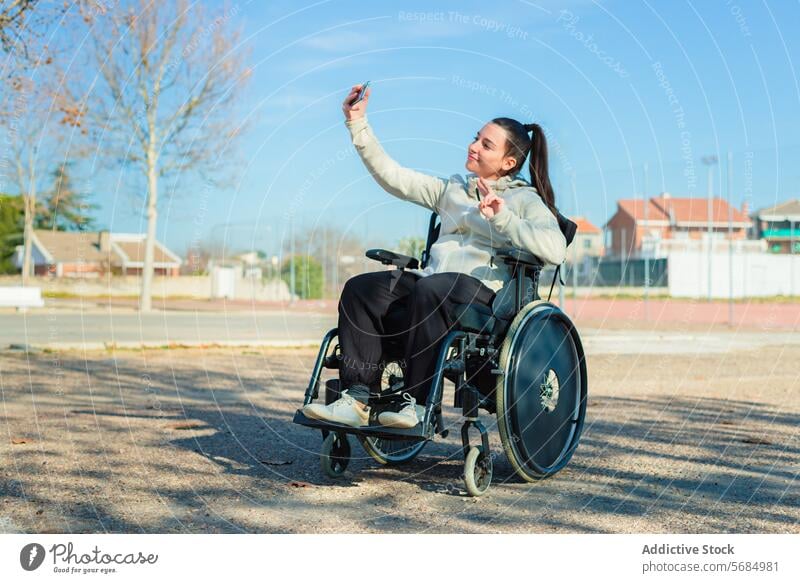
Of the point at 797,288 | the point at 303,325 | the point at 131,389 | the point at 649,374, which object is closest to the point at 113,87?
the point at 303,325

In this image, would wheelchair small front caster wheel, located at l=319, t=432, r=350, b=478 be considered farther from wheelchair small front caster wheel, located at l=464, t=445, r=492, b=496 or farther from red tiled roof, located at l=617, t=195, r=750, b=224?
red tiled roof, located at l=617, t=195, r=750, b=224

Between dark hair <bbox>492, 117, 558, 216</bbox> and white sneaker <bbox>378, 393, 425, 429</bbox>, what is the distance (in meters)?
1.18

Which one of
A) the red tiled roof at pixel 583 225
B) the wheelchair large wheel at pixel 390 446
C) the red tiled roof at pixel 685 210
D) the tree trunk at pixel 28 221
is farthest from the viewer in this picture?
the red tiled roof at pixel 685 210

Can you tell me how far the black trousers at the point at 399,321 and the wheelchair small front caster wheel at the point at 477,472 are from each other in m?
0.31

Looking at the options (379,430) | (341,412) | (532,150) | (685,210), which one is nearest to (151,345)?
(532,150)

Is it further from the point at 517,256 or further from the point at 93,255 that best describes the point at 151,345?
the point at 93,255

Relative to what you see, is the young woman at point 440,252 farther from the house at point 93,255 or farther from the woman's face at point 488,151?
the house at point 93,255

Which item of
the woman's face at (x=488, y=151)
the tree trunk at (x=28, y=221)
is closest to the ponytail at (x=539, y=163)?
the woman's face at (x=488, y=151)

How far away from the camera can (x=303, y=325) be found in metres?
18.4

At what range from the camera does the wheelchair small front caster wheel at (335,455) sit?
435 cm

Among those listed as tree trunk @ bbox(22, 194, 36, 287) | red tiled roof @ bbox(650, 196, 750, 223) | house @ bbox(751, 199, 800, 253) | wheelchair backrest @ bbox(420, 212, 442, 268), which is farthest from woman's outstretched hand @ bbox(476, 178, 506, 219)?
red tiled roof @ bbox(650, 196, 750, 223)

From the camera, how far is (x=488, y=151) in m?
4.51
